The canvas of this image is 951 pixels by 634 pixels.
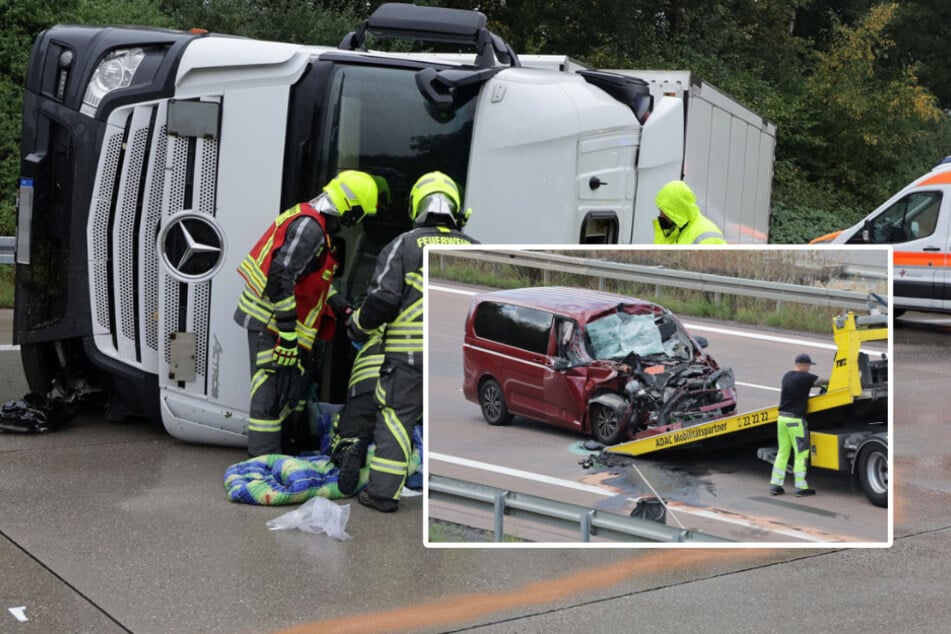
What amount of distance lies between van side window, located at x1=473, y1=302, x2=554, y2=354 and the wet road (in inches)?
2.5

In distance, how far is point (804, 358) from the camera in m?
3.20

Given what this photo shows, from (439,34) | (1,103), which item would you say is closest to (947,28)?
(1,103)

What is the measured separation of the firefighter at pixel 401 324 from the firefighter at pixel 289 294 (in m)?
0.48

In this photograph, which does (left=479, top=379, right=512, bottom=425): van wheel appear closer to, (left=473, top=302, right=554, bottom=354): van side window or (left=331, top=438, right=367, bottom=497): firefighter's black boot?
(left=473, top=302, right=554, bottom=354): van side window

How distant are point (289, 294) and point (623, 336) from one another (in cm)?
294

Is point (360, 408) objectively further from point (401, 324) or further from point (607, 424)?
point (607, 424)

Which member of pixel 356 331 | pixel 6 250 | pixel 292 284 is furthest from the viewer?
pixel 6 250

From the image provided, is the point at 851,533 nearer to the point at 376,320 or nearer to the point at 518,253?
the point at 518,253

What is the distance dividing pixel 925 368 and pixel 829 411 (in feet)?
29.6

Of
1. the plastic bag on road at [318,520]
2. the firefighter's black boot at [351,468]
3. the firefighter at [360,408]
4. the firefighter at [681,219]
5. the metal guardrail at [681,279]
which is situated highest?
the firefighter at [681,219]

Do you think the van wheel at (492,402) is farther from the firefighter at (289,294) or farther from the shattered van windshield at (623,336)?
the firefighter at (289,294)

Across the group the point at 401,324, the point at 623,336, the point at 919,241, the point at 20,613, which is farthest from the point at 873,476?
the point at 919,241

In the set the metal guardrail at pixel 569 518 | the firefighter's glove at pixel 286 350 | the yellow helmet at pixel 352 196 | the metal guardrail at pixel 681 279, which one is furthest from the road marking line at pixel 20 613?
the yellow helmet at pixel 352 196

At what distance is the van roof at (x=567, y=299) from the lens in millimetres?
3283
